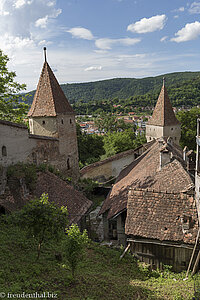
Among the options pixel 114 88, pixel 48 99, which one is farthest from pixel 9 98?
pixel 114 88

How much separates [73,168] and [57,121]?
4359mm

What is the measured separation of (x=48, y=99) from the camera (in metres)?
19.1

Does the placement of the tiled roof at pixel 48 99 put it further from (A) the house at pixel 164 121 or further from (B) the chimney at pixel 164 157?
(A) the house at pixel 164 121

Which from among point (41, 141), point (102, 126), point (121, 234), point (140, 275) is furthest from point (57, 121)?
point (102, 126)

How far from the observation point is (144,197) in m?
12.2

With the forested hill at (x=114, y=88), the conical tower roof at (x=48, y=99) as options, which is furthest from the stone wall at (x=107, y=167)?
the forested hill at (x=114, y=88)

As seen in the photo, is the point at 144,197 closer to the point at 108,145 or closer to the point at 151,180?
the point at 151,180

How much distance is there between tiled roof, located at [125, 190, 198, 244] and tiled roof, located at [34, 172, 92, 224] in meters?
3.54

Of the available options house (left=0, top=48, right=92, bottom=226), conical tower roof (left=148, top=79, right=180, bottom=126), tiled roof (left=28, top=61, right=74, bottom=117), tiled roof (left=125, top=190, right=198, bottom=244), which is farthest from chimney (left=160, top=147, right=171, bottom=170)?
conical tower roof (left=148, top=79, right=180, bottom=126)

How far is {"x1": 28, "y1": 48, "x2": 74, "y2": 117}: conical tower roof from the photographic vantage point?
18.8 m

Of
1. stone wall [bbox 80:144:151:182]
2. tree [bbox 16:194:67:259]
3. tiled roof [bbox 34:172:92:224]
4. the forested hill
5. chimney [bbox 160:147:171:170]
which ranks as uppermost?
the forested hill

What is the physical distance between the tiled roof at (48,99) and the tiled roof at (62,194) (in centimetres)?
521

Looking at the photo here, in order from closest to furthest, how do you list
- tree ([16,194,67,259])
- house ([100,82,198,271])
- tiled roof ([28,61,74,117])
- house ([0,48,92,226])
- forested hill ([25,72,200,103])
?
tree ([16,194,67,259]) < house ([100,82,198,271]) < house ([0,48,92,226]) < tiled roof ([28,61,74,117]) < forested hill ([25,72,200,103])

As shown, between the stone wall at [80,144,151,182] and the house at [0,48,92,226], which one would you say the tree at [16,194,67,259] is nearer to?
the house at [0,48,92,226]
